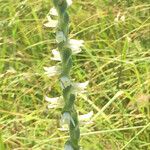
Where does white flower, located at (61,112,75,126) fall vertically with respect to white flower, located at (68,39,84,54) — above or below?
below

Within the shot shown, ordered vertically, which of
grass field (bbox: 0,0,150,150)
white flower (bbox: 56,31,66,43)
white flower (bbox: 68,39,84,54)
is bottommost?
grass field (bbox: 0,0,150,150)

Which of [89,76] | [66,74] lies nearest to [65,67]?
[66,74]

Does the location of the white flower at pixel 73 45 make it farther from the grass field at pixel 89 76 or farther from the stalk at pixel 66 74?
the grass field at pixel 89 76

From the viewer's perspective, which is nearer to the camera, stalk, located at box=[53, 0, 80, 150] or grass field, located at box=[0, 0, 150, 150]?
stalk, located at box=[53, 0, 80, 150]

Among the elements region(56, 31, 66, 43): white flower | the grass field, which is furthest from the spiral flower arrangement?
the grass field

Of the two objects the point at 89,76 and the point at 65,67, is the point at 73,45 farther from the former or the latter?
the point at 89,76

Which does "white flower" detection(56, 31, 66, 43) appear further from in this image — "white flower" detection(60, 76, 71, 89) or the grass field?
the grass field

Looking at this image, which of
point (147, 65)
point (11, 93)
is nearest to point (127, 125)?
point (147, 65)
